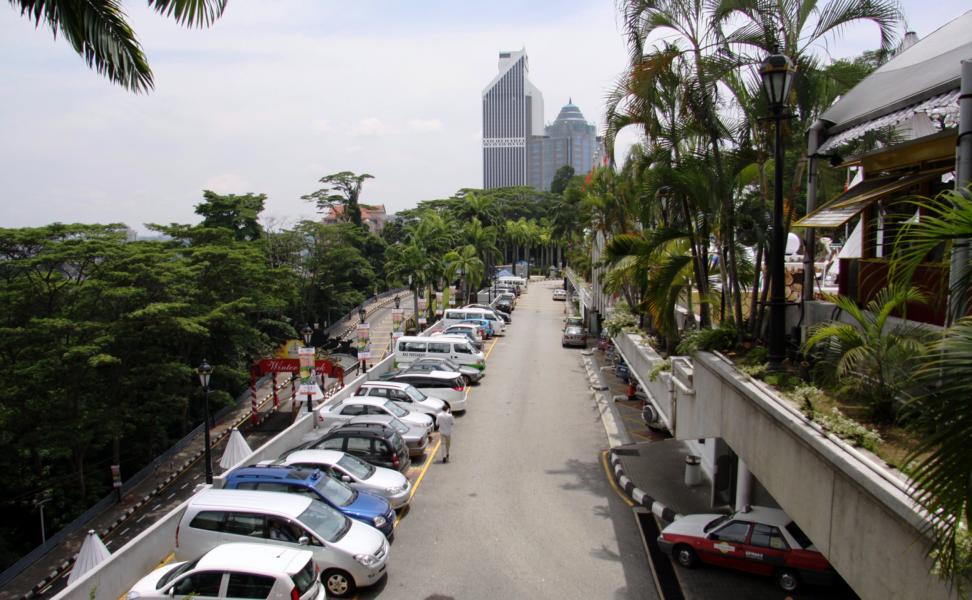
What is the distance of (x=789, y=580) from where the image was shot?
11.2m

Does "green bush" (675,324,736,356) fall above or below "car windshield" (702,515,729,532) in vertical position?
above

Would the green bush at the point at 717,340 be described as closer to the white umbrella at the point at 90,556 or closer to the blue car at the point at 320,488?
the blue car at the point at 320,488

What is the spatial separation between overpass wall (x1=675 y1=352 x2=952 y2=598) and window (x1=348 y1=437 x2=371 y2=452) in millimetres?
9310

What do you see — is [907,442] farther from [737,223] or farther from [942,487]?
[737,223]

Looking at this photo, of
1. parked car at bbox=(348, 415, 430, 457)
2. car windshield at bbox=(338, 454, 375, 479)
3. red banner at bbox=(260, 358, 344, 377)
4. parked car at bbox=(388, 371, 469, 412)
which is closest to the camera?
car windshield at bbox=(338, 454, 375, 479)

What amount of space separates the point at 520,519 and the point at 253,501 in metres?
5.50

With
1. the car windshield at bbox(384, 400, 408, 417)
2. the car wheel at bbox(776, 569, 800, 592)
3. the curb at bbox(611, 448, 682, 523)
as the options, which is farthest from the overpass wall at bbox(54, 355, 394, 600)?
the car wheel at bbox(776, 569, 800, 592)

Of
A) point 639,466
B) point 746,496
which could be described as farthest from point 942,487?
point 639,466

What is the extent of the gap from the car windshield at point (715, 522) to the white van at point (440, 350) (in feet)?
58.3

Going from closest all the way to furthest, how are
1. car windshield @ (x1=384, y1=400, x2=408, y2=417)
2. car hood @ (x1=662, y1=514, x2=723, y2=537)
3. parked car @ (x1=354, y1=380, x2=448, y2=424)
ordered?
car hood @ (x1=662, y1=514, x2=723, y2=537) < car windshield @ (x1=384, y1=400, x2=408, y2=417) < parked car @ (x1=354, y1=380, x2=448, y2=424)

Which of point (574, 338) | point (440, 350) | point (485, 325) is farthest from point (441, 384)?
point (485, 325)

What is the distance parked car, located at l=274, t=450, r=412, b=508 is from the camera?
14.7 meters

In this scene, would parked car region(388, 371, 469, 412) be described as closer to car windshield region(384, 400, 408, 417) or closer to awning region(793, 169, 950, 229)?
car windshield region(384, 400, 408, 417)

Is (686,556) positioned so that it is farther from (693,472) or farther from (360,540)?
(360,540)
